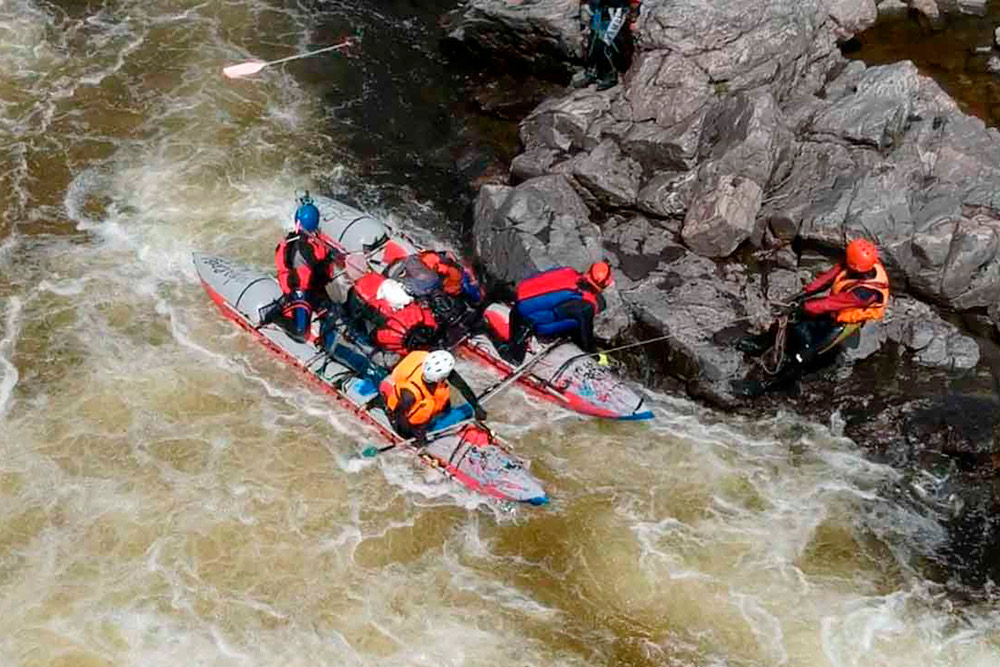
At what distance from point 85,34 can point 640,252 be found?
1250cm

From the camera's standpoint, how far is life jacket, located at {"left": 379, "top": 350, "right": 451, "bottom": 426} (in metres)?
9.80

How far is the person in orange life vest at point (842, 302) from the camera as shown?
10.4 m

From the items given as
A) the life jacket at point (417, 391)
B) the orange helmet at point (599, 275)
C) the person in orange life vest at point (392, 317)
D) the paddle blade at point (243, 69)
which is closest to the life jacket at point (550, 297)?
the orange helmet at point (599, 275)

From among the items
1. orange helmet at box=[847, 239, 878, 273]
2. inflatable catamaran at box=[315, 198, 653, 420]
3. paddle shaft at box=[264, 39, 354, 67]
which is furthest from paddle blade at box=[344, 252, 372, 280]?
paddle shaft at box=[264, 39, 354, 67]

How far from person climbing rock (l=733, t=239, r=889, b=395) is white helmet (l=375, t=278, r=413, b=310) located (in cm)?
442

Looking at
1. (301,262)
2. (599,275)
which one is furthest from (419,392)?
(301,262)

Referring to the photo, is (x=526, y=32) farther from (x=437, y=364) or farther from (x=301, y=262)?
(x=437, y=364)

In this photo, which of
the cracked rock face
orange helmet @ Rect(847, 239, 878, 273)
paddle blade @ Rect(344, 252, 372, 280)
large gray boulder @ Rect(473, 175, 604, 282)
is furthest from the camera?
large gray boulder @ Rect(473, 175, 604, 282)

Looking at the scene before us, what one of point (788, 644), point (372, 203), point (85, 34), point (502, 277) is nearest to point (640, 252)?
point (502, 277)

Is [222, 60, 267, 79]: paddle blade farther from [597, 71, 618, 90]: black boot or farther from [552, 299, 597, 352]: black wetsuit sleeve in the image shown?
[552, 299, 597, 352]: black wetsuit sleeve

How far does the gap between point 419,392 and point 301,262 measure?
2.78 meters

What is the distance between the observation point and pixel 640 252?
13.0 metres

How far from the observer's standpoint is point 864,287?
34.2ft

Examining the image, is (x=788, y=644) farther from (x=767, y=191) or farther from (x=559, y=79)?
(x=559, y=79)
